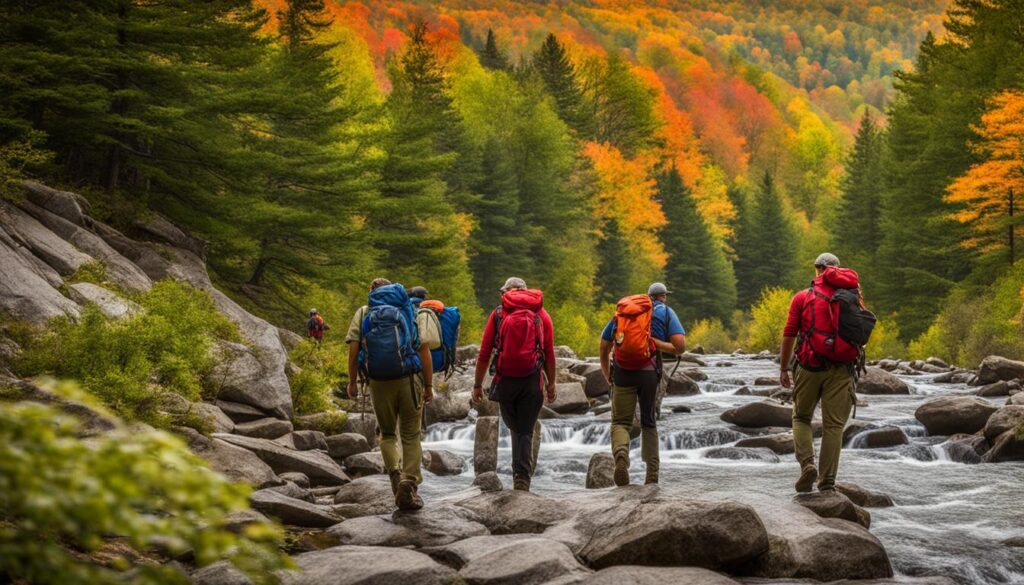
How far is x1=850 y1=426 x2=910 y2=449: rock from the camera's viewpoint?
1463cm

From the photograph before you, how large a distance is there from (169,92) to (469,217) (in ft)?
65.6

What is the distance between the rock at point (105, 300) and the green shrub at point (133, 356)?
24 centimetres

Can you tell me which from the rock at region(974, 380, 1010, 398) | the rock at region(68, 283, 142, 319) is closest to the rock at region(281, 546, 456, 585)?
the rock at region(68, 283, 142, 319)

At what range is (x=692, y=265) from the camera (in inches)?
2228

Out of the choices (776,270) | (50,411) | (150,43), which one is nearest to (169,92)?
(150,43)

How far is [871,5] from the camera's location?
199m

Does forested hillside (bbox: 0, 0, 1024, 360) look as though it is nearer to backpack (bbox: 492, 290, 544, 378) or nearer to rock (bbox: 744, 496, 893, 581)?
backpack (bbox: 492, 290, 544, 378)

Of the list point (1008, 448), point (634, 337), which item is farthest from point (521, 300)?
point (1008, 448)

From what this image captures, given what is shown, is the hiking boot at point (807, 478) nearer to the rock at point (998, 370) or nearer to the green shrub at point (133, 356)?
the green shrub at point (133, 356)

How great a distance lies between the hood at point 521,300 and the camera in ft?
27.8

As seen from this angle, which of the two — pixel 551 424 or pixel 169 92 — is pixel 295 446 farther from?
pixel 169 92

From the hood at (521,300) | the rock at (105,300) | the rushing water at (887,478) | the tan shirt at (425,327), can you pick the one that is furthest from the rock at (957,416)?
the rock at (105,300)

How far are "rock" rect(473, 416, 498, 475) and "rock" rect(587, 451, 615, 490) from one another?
1.69 meters

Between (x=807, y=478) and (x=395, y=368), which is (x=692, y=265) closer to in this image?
(x=807, y=478)
